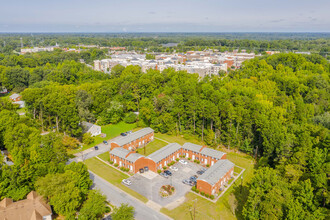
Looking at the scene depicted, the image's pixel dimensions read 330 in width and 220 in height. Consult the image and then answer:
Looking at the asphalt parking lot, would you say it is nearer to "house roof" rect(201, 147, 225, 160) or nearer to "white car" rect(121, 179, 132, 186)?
"white car" rect(121, 179, 132, 186)

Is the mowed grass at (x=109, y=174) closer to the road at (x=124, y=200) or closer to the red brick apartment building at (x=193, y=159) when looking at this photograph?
the road at (x=124, y=200)

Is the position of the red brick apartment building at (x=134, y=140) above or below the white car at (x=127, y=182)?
above

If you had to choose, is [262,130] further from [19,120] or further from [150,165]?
[19,120]

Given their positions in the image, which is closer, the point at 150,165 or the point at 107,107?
the point at 150,165

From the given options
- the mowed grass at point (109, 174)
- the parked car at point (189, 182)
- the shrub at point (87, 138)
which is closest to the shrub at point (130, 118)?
the shrub at point (87, 138)

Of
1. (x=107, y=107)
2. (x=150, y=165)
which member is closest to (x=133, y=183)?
(x=150, y=165)
